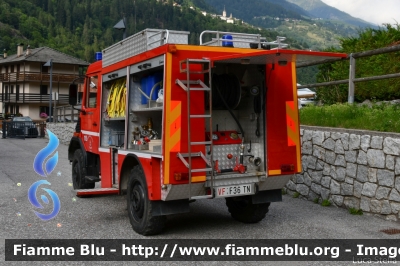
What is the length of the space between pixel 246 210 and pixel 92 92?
4.19 metres

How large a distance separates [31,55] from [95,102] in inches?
2785

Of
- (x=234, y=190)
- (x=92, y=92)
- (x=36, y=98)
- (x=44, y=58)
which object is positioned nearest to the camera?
(x=234, y=190)

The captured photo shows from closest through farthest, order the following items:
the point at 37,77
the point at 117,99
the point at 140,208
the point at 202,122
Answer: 1. the point at 202,122
2. the point at 140,208
3. the point at 117,99
4. the point at 37,77

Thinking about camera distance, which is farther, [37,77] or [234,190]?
[37,77]

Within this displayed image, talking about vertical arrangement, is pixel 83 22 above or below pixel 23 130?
above

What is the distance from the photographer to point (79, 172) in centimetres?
1106

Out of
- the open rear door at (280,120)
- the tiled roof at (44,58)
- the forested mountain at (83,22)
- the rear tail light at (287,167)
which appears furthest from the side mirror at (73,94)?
the forested mountain at (83,22)

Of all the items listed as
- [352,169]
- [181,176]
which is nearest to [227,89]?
[181,176]

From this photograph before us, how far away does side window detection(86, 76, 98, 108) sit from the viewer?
1039 cm

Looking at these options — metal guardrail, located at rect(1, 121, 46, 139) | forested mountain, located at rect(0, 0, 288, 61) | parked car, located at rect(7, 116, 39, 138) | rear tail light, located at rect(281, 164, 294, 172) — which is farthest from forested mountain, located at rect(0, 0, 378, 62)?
rear tail light, located at rect(281, 164, 294, 172)

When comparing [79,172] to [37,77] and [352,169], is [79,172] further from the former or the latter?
[37,77]

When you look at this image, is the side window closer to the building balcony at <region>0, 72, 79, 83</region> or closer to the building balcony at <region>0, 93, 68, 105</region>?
the building balcony at <region>0, 72, 79, 83</region>

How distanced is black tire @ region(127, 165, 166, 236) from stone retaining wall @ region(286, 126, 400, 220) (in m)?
3.39

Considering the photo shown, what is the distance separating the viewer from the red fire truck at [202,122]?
7043mm
